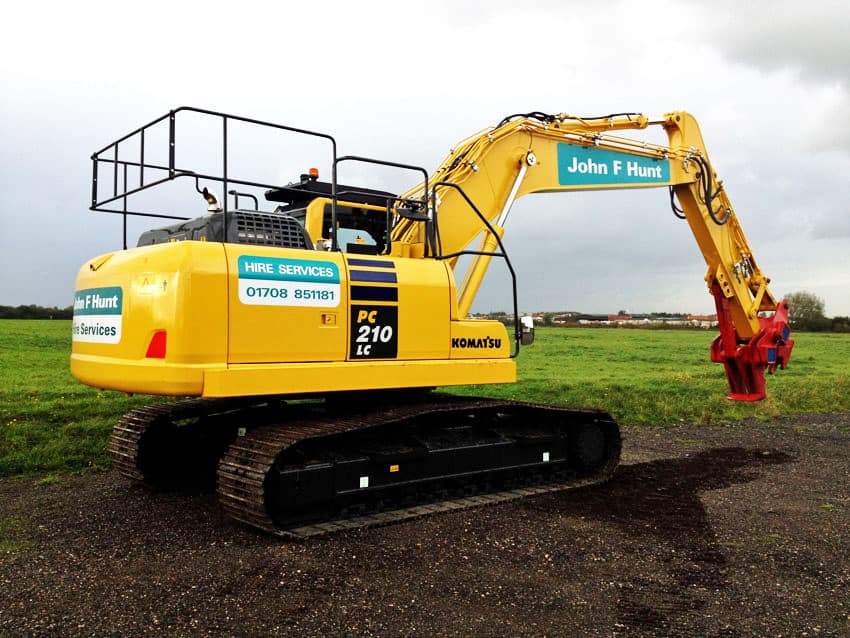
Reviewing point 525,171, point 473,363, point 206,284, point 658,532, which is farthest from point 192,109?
point 658,532

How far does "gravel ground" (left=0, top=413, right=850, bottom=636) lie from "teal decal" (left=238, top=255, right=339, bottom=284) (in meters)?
2.22

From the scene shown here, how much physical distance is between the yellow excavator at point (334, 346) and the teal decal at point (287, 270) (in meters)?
0.01

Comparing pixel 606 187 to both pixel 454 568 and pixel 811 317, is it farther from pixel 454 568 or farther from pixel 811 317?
pixel 811 317

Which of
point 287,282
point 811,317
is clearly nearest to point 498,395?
point 287,282

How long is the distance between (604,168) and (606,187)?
0.26m

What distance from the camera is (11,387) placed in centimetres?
1518

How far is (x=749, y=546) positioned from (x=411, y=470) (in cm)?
305

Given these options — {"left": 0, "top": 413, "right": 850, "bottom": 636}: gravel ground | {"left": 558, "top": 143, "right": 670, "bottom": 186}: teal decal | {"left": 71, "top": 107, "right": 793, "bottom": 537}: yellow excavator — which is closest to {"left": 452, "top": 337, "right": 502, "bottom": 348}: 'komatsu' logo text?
{"left": 71, "top": 107, "right": 793, "bottom": 537}: yellow excavator

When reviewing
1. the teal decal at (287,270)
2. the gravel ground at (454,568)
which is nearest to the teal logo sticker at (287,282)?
the teal decal at (287,270)

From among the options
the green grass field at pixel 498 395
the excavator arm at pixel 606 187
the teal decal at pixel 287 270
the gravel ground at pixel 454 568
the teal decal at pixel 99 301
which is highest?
the excavator arm at pixel 606 187

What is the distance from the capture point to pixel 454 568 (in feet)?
18.9

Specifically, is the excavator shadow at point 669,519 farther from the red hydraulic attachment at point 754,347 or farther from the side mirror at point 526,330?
the red hydraulic attachment at point 754,347

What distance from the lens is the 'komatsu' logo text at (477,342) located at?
25.8 ft

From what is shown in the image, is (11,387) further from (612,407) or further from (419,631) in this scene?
(419,631)
